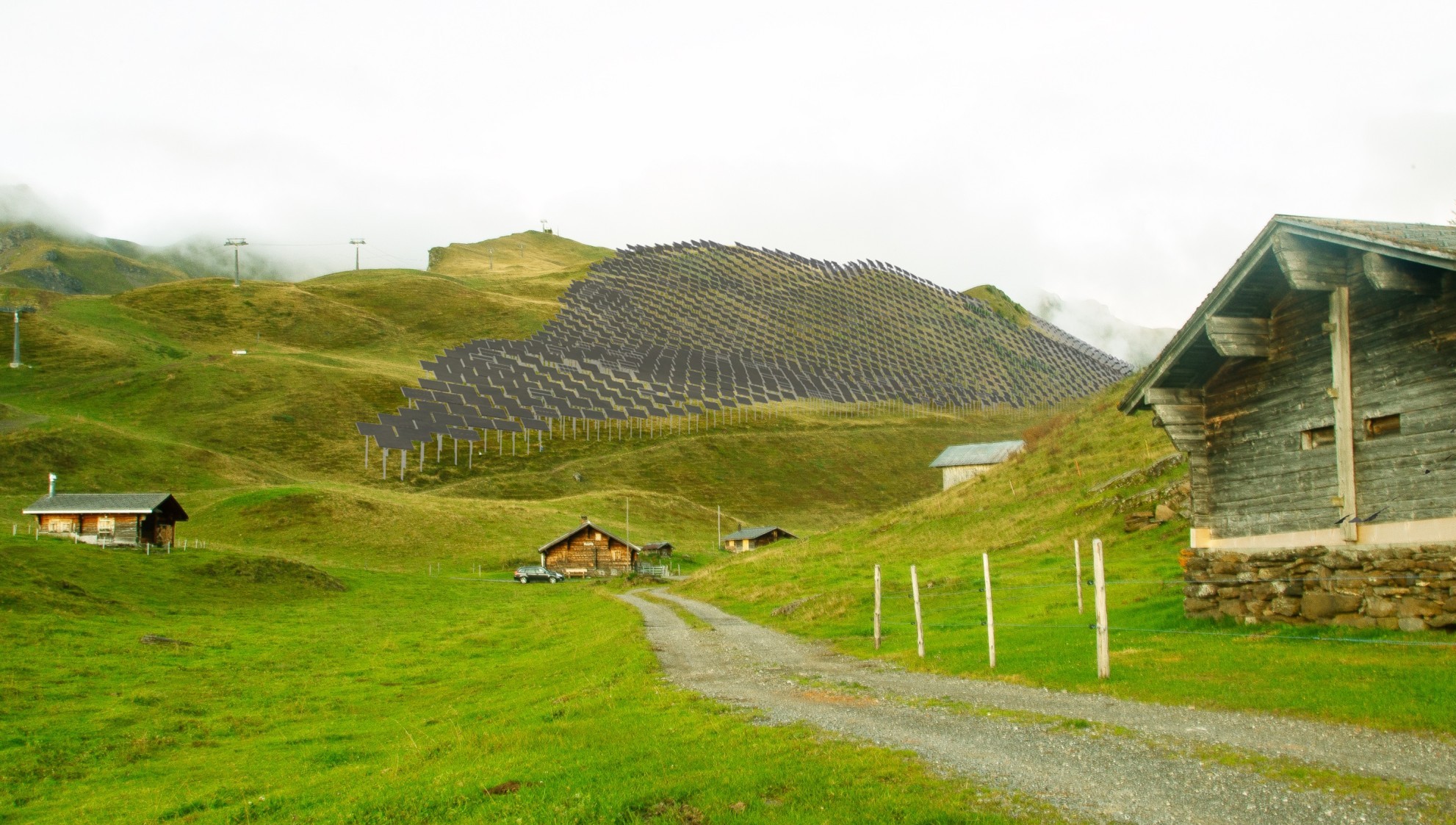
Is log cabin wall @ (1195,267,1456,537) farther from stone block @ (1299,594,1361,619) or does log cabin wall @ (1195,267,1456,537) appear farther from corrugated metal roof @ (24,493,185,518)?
corrugated metal roof @ (24,493,185,518)

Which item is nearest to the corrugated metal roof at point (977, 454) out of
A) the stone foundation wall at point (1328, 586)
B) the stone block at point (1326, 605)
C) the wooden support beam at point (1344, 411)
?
the stone foundation wall at point (1328, 586)

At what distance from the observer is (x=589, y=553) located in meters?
87.9

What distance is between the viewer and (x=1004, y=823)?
7215 millimetres

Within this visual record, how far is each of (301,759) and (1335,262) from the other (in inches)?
758

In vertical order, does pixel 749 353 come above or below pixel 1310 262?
above

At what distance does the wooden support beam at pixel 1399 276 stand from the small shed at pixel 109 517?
224 feet

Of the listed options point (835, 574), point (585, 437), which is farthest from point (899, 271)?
point (835, 574)

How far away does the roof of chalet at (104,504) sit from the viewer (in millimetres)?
64500

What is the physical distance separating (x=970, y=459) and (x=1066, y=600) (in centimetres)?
5908

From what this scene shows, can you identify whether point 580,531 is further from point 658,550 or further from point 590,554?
point 658,550

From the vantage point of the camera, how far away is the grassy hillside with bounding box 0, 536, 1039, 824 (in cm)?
931

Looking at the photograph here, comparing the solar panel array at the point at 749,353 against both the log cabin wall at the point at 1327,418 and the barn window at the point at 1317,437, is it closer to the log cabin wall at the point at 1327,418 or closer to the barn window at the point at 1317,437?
the log cabin wall at the point at 1327,418

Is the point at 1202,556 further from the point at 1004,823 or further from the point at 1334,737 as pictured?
the point at 1004,823

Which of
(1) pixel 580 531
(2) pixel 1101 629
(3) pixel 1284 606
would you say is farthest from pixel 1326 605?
(1) pixel 580 531
